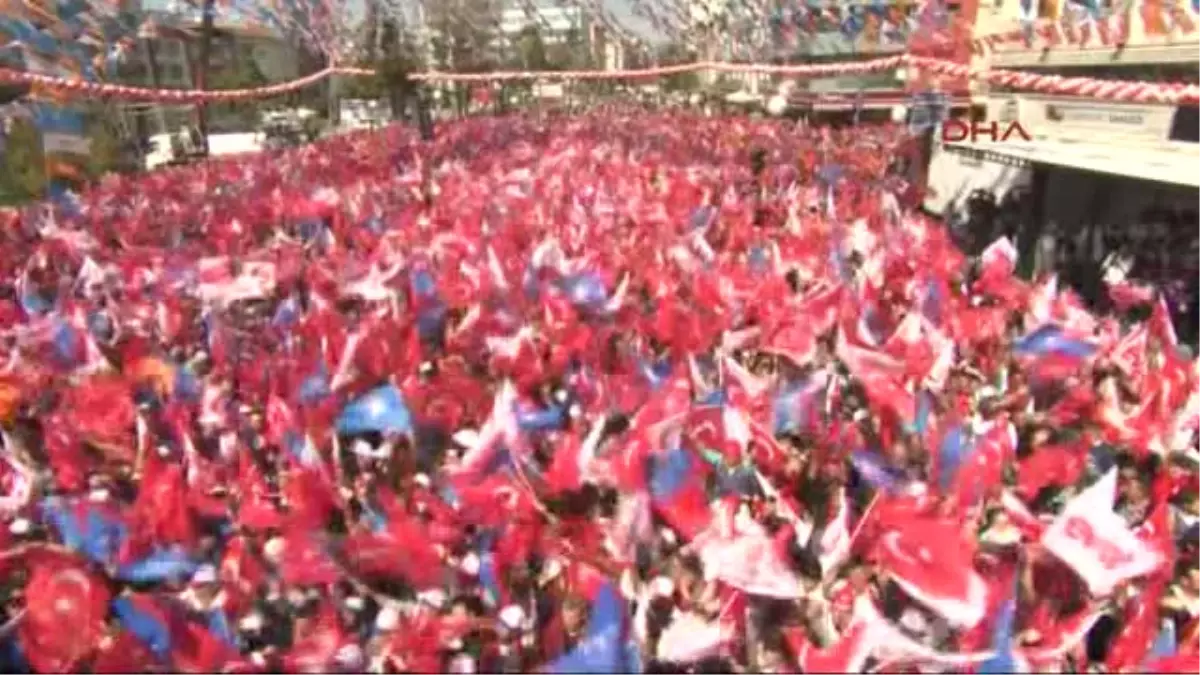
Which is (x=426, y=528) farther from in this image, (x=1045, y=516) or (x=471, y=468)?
(x=1045, y=516)

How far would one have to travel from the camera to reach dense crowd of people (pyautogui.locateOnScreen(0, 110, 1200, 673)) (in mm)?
2252

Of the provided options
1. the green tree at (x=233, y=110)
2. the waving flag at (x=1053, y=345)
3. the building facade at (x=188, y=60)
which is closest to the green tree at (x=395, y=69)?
the building facade at (x=188, y=60)

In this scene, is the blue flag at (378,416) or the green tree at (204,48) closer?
the blue flag at (378,416)

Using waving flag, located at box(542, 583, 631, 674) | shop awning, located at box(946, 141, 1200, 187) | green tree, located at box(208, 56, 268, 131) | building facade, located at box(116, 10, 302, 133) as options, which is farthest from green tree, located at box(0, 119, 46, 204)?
green tree, located at box(208, 56, 268, 131)

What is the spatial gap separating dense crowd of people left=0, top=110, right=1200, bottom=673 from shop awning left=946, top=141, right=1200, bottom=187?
26.4 inches

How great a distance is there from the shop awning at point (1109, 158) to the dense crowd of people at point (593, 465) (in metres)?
0.67

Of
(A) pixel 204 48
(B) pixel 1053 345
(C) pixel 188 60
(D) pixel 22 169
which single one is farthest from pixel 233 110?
(B) pixel 1053 345

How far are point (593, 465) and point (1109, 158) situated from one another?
469cm

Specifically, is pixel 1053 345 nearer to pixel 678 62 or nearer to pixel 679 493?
pixel 679 493

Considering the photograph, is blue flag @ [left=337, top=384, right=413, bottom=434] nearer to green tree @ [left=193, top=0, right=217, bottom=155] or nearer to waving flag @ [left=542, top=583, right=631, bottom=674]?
waving flag @ [left=542, top=583, right=631, bottom=674]

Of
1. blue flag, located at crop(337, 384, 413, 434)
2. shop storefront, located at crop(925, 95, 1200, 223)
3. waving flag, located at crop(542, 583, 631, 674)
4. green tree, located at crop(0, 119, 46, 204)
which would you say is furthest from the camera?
green tree, located at crop(0, 119, 46, 204)

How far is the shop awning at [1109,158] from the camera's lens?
5.35 m

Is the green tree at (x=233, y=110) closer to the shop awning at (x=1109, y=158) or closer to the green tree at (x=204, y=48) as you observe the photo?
the green tree at (x=204, y=48)

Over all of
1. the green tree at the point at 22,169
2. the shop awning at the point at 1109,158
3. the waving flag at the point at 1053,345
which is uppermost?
the shop awning at the point at 1109,158
